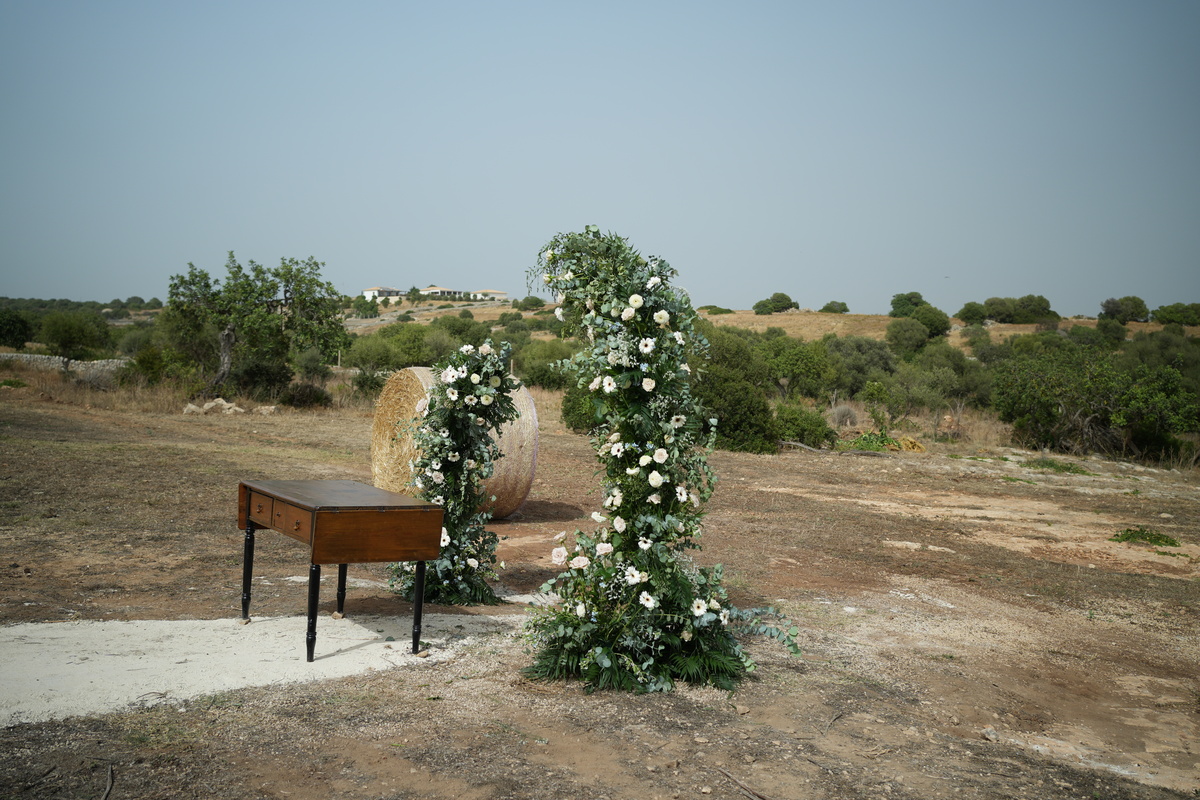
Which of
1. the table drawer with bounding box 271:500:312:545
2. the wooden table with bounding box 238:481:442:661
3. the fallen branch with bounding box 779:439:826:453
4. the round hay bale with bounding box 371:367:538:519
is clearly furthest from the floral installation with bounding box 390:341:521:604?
the fallen branch with bounding box 779:439:826:453

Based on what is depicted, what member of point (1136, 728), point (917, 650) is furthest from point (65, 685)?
point (1136, 728)

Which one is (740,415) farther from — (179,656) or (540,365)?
(179,656)

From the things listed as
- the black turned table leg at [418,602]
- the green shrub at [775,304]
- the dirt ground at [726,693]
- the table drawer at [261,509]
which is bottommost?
the dirt ground at [726,693]

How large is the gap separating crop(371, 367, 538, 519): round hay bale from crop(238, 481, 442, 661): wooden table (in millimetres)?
4277

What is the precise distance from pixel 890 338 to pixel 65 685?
51.1 m

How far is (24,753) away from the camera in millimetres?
3418

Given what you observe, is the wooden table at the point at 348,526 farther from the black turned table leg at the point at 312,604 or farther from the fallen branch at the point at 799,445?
the fallen branch at the point at 799,445

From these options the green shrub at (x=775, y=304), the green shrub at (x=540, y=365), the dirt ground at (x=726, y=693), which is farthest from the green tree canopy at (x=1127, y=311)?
the dirt ground at (x=726, y=693)

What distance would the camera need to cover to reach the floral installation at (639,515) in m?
4.73

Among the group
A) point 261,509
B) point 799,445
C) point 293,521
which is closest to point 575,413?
point 799,445

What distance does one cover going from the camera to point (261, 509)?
539 cm

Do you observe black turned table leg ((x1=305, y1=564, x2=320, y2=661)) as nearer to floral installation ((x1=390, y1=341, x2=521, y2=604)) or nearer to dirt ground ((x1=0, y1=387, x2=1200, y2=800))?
dirt ground ((x1=0, y1=387, x2=1200, y2=800))

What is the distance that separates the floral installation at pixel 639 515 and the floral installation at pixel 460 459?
1.45 metres

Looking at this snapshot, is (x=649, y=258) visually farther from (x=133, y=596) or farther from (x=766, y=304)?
(x=766, y=304)
